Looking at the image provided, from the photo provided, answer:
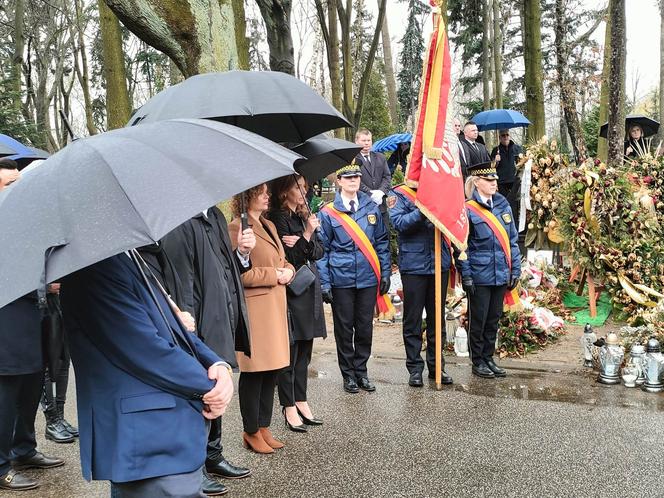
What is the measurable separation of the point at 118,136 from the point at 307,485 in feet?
8.38

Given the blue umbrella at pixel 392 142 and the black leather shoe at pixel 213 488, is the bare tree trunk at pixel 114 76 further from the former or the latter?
the black leather shoe at pixel 213 488

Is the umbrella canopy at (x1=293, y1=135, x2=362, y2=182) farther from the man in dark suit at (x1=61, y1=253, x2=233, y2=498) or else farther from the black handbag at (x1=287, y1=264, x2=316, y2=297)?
the man in dark suit at (x1=61, y1=253, x2=233, y2=498)

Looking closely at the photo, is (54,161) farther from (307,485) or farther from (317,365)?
(317,365)

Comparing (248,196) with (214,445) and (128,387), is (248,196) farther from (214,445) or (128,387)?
(128,387)

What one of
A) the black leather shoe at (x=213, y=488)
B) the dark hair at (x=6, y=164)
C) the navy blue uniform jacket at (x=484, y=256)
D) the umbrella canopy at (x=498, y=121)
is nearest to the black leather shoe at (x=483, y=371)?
the navy blue uniform jacket at (x=484, y=256)

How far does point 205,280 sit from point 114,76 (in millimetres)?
10266

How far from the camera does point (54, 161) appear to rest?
87.2 inches

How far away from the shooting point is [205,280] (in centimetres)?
368

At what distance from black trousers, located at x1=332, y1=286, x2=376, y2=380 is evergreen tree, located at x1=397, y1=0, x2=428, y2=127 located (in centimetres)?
3395

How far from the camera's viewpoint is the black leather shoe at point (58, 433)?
4887 millimetres

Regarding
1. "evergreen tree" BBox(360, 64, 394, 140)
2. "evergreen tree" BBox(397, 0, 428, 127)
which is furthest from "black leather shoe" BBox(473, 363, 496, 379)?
"evergreen tree" BBox(397, 0, 428, 127)

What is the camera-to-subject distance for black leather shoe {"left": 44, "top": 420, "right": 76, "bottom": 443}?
16.0 ft

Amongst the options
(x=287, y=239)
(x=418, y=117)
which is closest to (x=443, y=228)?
(x=418, y=117)

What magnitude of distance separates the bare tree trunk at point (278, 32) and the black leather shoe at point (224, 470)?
779 cm
